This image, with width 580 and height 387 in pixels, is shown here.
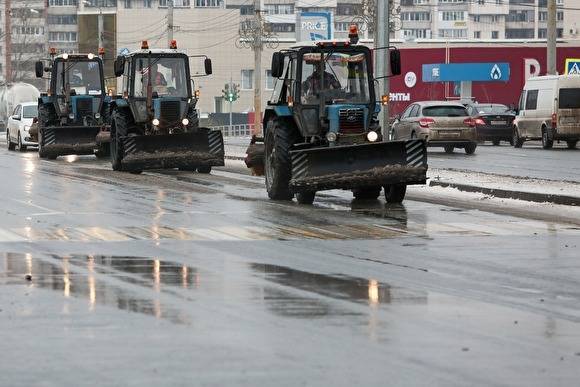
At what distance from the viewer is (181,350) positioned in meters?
9.62

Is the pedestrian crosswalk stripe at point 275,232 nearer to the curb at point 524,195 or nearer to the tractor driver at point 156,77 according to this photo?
the curb at point 524,195

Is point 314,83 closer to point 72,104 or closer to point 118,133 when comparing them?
point 118,133

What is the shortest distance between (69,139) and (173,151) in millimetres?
9501

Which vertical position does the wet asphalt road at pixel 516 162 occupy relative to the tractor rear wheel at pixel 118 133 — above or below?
below

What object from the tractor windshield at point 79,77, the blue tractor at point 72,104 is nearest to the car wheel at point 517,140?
the blue tractor at point 72,104

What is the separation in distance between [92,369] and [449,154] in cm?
3620

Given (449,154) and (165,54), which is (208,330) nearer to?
(165,54)

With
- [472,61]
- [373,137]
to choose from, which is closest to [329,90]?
[373,137]

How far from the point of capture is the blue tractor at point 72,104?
4147cm

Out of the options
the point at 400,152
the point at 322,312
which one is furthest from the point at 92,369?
the point at 400,152

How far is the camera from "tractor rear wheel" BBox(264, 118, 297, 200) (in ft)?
80.7

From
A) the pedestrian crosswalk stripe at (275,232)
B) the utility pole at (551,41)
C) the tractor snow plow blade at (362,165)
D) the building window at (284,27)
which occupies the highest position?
the building window at (284,27)

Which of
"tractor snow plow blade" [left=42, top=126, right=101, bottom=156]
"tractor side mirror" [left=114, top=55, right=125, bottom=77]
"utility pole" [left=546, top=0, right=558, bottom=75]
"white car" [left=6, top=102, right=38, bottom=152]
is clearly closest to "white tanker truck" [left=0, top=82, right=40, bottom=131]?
"white car" [left=6, top=102, right=38, bottom=152]

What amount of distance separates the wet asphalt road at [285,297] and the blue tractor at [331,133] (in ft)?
3.58
